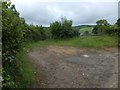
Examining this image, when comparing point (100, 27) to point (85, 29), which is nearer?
point (100, 27)

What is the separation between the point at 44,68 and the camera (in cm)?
1189

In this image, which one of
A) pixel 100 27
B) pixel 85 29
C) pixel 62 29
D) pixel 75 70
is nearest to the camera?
pixel 75 70

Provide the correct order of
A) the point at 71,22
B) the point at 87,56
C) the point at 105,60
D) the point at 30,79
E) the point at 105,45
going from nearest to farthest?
the point at 30,79, the point at 105,60, the point at 87,56, the point at 105,45, the point at 71,22

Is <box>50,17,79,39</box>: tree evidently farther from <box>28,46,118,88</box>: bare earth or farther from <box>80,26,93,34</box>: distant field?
<box>28,46,118,88</box>: bare earth

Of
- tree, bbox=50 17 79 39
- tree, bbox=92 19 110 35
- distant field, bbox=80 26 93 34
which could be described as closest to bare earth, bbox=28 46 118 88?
tree, bbox=50 17 79 39

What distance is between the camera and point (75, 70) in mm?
11523

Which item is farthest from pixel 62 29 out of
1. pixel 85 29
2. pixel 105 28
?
pixel 85 29

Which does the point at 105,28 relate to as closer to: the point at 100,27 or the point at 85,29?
the point at 100,27

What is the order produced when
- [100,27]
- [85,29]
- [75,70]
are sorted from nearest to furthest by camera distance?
1. [75,70]
2. [100,27]
3. [85,29]

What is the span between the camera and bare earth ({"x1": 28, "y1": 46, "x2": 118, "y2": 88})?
964cm

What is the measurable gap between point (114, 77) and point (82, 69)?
172 centimetres

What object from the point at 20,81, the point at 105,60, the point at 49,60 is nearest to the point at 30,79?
the point at 20,81

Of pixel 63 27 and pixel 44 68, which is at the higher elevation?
pixel 63 27

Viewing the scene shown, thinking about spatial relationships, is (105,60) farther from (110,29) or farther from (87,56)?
(110,29)
